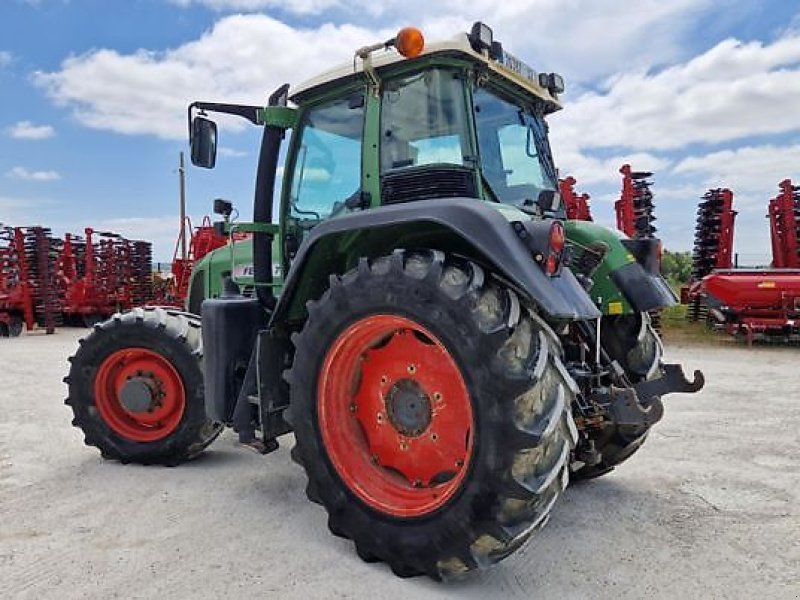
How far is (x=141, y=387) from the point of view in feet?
13.8

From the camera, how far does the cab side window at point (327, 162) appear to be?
11.8ft

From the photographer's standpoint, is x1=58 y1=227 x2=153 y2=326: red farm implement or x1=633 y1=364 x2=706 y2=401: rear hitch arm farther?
x1=58 y1=227 x2=153 y2=326: red farm implement

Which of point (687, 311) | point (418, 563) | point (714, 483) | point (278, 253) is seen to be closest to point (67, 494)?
point (278, 253)

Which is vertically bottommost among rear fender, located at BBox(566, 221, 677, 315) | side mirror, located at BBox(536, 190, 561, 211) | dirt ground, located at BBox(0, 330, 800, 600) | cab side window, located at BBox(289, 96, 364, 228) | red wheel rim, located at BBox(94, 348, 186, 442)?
dirt ground, located at BBox(0, 330, 800, 600)

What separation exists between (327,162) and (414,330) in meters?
1.37

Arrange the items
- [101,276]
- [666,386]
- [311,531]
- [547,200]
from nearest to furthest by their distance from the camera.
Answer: [311,531] → [547,200] → [666,386] → [101,276]

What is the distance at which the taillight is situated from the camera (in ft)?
8.50

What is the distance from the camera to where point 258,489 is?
3.86 meters

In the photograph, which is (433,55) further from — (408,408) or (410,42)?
(408,408)

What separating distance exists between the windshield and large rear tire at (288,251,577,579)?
880 mm

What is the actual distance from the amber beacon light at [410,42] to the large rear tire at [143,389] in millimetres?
2329

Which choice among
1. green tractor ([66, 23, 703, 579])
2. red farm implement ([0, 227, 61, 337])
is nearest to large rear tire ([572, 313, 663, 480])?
green tractor ([66, 23, 703, 579])

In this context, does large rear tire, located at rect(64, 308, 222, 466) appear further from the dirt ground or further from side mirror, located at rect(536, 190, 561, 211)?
side mirror, located at rect(536, 190, 561, 211)

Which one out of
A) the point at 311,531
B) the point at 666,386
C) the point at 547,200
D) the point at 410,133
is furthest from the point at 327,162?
the point at 666,386
